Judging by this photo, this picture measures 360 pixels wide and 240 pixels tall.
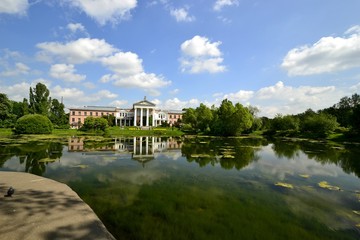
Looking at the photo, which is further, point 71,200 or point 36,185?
point 36,185

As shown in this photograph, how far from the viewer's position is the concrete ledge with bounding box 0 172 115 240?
679 cm

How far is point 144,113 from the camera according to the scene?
100 m

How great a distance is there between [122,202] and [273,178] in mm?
10606

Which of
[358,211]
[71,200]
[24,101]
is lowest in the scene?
[358,211]

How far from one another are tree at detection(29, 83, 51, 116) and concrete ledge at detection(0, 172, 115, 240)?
6628 centimetres

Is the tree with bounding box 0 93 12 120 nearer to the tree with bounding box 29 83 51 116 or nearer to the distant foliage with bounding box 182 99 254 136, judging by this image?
the tree with bounding box 29 83 51 116

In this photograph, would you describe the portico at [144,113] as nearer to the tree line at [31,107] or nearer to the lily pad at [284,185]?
the tree line at [31,107]

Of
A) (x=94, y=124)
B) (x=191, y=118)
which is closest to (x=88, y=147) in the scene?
(x=94, y=124)

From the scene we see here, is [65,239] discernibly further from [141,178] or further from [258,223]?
[141,178]

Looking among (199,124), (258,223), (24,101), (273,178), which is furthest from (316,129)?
(24,101)

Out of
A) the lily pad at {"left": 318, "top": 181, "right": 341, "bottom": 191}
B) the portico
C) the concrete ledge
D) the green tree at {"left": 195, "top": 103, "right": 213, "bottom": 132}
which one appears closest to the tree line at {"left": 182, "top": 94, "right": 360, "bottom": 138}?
the green tree at {"left": 195, "top": 103, "right": 213, "bottom": 132}

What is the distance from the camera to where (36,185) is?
11695 mm

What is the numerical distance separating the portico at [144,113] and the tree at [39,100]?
1347 inches

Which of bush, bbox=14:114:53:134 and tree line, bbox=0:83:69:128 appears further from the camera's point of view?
tree line, bbox=0:83:69:128
